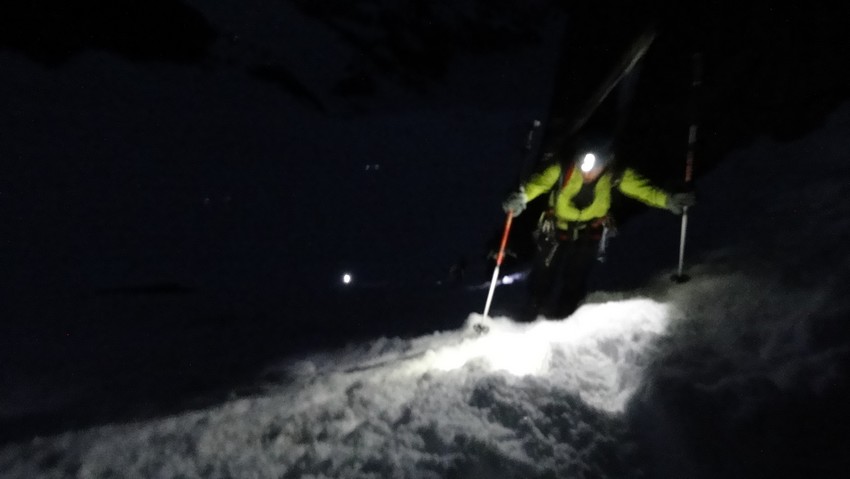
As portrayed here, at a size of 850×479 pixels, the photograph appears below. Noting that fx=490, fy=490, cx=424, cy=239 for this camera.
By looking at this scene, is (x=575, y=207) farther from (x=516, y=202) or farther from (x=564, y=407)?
(x=564, y=407)

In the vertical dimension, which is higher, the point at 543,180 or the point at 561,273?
the point at 543,180

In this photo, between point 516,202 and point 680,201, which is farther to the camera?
point 516,202

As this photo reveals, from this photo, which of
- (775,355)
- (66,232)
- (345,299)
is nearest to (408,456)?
(775,355)

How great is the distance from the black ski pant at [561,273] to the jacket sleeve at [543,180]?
0.74 m

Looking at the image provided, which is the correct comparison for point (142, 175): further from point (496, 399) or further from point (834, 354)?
point (834, 354)

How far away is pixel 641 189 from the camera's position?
6.09 metres

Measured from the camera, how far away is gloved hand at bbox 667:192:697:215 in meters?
5.79

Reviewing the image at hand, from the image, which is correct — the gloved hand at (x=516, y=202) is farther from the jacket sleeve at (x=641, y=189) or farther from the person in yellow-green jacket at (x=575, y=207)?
the jacket sleeve at (x=641, y=189)

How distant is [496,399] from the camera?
14.4ft

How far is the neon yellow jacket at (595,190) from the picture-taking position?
602 centimetres

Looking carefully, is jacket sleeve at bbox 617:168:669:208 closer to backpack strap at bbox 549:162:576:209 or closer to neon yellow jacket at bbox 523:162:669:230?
neon yellow jacket at bbox 523:162:669:230

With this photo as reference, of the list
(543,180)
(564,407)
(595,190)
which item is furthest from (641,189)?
(564,407)

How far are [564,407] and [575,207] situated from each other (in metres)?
2.80

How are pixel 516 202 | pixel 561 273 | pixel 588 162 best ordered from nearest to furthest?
1. pixel 588 162
2. pixel 516 202
3. pixel 561 273
